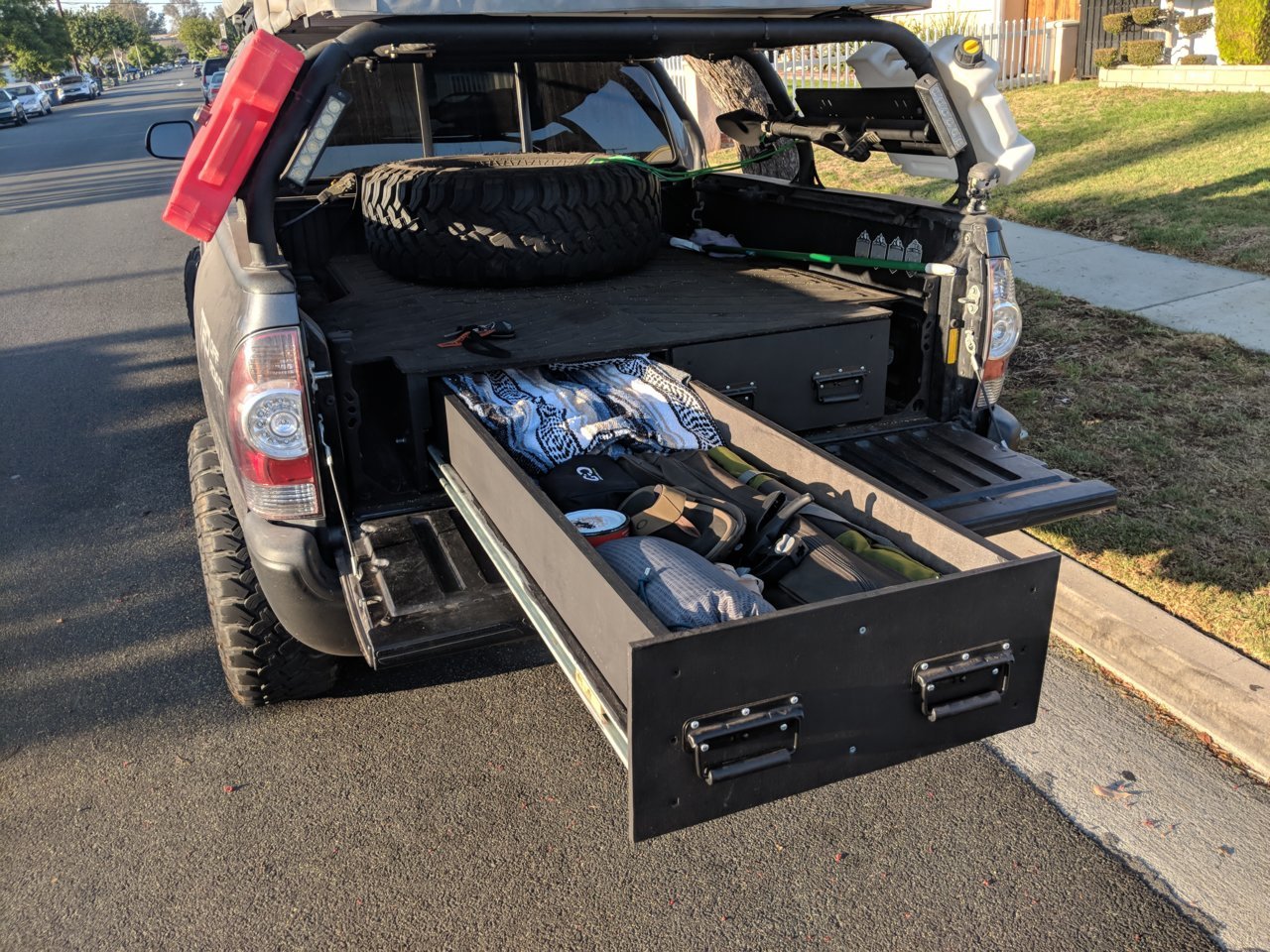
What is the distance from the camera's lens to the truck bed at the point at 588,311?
→ 332 centimetres

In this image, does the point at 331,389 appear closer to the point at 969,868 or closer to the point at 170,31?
the point at 969,868

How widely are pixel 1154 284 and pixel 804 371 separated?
5135 mm

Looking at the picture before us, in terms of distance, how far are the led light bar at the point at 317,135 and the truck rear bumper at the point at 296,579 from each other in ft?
3.23

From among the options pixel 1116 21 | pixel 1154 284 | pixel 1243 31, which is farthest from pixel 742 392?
pixel 1116 21

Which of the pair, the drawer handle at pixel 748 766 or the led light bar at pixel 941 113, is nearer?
the drawer handle at pixel 748 766

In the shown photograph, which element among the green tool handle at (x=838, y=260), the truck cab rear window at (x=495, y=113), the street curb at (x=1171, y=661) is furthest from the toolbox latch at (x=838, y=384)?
the truck cab rear window at (x=495, y=113)

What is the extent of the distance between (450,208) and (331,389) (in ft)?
4.22

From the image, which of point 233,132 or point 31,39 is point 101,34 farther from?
point 233,132

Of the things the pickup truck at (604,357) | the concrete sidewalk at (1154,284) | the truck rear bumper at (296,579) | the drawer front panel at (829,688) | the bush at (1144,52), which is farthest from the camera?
the bush at (1144,52)

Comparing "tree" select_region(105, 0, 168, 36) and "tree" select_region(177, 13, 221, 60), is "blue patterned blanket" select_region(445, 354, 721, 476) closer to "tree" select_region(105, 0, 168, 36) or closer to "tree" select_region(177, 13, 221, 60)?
"tree" select_region(177, 13, 221, 60)

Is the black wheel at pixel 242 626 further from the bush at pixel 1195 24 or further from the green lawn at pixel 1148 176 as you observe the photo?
the bush at pixel 1195 24

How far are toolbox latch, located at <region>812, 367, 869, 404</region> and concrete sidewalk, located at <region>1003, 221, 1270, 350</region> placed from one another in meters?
3.81

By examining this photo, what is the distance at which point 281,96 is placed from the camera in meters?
2.78

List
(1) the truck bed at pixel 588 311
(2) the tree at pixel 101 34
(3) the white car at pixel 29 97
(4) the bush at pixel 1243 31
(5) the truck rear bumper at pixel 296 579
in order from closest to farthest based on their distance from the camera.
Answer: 1. (5) the truck rear bumper at pixel 296 579
2. (1) the truck bed at pixel 588 311
3. (4) the bush at pixel 1243 31
4. (3) the white car at pixel 29 97
5. (2) the tree at pixel 101 34
